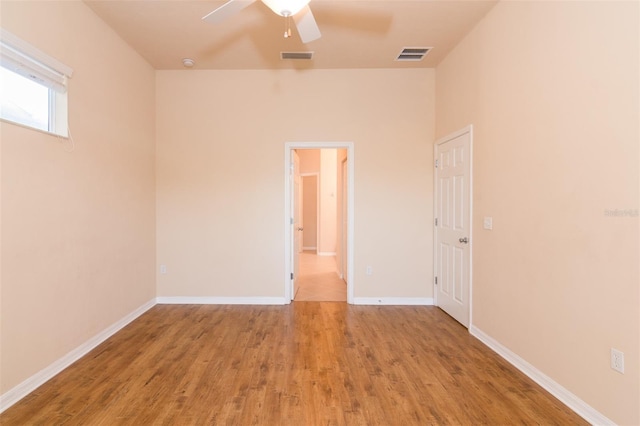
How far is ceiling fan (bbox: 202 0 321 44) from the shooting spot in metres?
1.91

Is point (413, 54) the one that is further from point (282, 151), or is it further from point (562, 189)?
point (562, 189)

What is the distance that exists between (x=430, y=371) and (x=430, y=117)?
3030mm

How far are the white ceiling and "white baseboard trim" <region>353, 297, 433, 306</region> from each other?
119 inches

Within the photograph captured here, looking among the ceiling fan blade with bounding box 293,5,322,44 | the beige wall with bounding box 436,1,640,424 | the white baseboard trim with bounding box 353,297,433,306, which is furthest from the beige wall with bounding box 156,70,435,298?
the ceiling fan blade with bounding box 293,5,322,44

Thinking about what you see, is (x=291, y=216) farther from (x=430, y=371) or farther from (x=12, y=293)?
(x=12, y=293)

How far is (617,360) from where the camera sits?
1.70m

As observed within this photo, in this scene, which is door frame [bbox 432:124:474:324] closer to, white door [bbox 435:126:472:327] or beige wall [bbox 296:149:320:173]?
white door [bbox 435:126:472:327]

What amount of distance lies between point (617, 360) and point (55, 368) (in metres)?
3.75

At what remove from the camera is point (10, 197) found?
2.01 meters

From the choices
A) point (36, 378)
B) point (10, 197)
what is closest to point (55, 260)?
point (10, 197)

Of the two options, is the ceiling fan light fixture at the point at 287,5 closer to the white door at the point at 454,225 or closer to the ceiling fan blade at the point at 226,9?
the ceiling fan blade at the point at 226,9

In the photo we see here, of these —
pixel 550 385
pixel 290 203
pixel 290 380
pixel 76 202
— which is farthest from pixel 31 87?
pixel 550 385

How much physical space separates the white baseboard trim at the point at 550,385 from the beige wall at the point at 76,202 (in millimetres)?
3610

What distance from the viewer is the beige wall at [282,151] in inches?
159
